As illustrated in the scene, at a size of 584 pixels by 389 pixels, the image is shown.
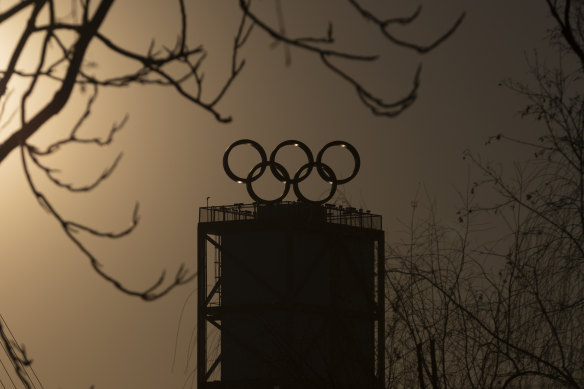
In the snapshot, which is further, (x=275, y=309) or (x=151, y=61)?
(x=275, y=309)

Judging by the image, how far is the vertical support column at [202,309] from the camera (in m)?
Result: 78.9

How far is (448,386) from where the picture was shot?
33.7 feet

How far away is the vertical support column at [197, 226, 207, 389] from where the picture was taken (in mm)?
78875

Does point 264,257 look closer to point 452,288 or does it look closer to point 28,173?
point 452,288

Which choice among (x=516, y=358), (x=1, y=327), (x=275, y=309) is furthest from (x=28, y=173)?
(x=275, y=309)

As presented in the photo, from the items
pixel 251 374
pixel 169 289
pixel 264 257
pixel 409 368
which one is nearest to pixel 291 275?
pixel 264 257

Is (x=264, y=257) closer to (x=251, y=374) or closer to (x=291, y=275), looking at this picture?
(x=291, y=275)

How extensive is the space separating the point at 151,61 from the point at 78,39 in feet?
1.85

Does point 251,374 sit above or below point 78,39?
below

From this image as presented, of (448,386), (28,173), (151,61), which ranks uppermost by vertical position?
(151,61)

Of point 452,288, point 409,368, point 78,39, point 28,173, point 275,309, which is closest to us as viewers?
point 78,39

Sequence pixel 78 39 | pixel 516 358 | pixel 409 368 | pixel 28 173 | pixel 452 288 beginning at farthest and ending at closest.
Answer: pixel 409 368, pixel 452 288, pixel 516 358, pixel 28 173, pixel 78 39

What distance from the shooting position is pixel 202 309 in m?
80.1

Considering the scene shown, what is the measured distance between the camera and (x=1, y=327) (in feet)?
18.1
